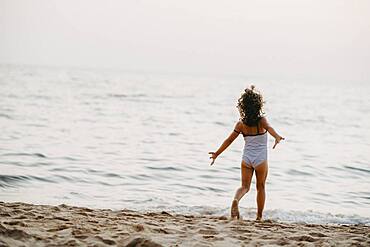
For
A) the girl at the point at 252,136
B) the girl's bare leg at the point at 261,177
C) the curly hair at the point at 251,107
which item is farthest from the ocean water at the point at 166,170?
the curly hair at the point at 251,107

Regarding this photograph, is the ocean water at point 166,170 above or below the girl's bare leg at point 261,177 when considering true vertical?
below

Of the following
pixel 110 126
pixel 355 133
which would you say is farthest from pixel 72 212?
pixel 355 133

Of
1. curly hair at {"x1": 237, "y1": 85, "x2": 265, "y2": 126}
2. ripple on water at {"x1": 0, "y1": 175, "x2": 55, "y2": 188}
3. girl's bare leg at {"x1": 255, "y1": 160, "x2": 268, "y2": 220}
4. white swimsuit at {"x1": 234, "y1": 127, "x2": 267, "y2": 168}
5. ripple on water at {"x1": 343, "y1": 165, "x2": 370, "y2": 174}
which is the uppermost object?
curly hair at {"x1": 237, "y1": 85, "x2": 265, "y2": 126}

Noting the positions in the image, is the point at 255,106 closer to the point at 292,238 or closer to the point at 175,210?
the point at 292,238

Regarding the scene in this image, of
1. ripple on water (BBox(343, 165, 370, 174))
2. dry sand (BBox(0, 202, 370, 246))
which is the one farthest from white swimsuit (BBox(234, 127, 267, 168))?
ripple on water (BBox(343, 165, 370, 174))

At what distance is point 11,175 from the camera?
30.4ft

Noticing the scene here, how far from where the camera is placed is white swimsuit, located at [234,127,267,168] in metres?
6.17

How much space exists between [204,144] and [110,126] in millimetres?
4847

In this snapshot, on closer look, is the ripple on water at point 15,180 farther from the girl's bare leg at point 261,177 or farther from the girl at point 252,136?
the girl's bare leg at point 261,177

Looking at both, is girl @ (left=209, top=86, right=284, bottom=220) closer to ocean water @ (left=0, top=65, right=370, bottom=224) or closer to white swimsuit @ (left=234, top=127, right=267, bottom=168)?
white swimsuit @ (left=234, top=127, right=267, bottom=168)

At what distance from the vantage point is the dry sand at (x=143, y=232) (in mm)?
4387

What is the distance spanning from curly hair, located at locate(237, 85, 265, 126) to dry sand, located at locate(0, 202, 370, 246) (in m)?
1.28

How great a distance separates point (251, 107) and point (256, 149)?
0.56 meters

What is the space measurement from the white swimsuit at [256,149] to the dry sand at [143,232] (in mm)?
804
